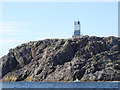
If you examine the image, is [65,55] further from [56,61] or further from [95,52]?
[95,52]

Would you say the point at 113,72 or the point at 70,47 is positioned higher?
the point at 70,47

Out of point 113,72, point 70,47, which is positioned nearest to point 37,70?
point 70,47

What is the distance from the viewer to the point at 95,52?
7574 inches

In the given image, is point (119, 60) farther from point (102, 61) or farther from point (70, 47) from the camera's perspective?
point (70, 47)

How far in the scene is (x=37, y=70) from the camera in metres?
194

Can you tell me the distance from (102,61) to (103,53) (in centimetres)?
779

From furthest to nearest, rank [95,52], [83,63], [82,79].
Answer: [95,52], [83,63], [82,79]

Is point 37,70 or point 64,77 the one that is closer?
point 64,77

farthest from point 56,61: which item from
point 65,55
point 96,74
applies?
point 96,74

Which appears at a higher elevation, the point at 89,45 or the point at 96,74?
the point at 89,45

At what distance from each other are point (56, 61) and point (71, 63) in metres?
12.9

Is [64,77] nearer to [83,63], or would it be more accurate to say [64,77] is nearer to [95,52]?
[83,63]

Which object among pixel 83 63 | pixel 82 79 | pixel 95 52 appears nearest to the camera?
pixel 82 79

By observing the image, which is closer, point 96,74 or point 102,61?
point 96,74
